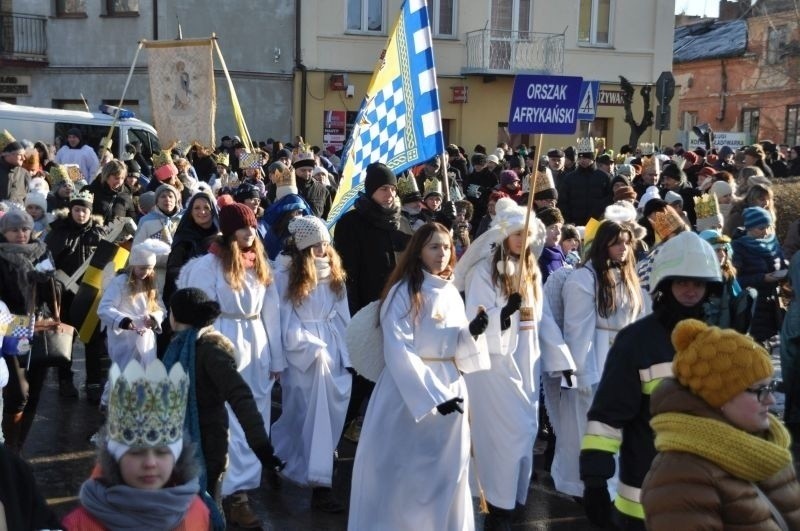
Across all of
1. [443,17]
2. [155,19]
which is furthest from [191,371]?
[443,17]

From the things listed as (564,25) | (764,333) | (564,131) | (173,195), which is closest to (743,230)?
(764,333)

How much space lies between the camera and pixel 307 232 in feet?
24.9

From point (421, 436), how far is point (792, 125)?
4974 centimetres

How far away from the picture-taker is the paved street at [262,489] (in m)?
7.15

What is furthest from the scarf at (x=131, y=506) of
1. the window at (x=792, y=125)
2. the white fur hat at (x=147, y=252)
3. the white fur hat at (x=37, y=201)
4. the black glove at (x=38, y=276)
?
the window at (x=792, y=125)

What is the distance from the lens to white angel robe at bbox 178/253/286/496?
7.18 m

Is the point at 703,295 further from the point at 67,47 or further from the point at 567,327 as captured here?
the point at 67,47

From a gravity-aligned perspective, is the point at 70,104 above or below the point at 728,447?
above

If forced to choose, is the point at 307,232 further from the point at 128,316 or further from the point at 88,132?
the point at 88,132

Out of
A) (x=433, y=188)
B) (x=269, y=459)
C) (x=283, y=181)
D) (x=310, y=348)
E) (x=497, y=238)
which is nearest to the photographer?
(x=269, y=459)

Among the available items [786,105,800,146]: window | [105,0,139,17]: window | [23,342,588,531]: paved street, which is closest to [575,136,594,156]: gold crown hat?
[23,342,588,531]: paved street

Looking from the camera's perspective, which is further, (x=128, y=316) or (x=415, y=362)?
(x=128, y=316)

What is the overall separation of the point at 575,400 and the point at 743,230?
4099 mm

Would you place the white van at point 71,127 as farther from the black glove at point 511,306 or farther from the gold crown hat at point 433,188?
the black glove at point 511,306
